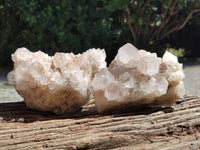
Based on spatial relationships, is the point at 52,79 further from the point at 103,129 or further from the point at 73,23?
the point at 73,23

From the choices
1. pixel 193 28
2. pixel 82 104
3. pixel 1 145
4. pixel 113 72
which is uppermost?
pixel 193 28

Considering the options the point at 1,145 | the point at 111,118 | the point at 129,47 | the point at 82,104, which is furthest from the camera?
the point at 82,104

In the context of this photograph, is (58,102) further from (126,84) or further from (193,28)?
(193,28)

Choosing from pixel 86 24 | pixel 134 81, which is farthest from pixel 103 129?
pixel 86 24

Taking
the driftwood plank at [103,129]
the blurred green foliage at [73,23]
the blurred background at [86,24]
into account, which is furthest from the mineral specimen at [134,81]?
the blurred green foliage at [73,23]

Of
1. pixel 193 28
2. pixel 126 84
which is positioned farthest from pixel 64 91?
pixel 193 28

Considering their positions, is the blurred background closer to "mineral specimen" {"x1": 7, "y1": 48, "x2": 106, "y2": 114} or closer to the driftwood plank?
"mineral specimen" {"x1": 7, "y1": 48, "x2": 106, "y2": 114}
